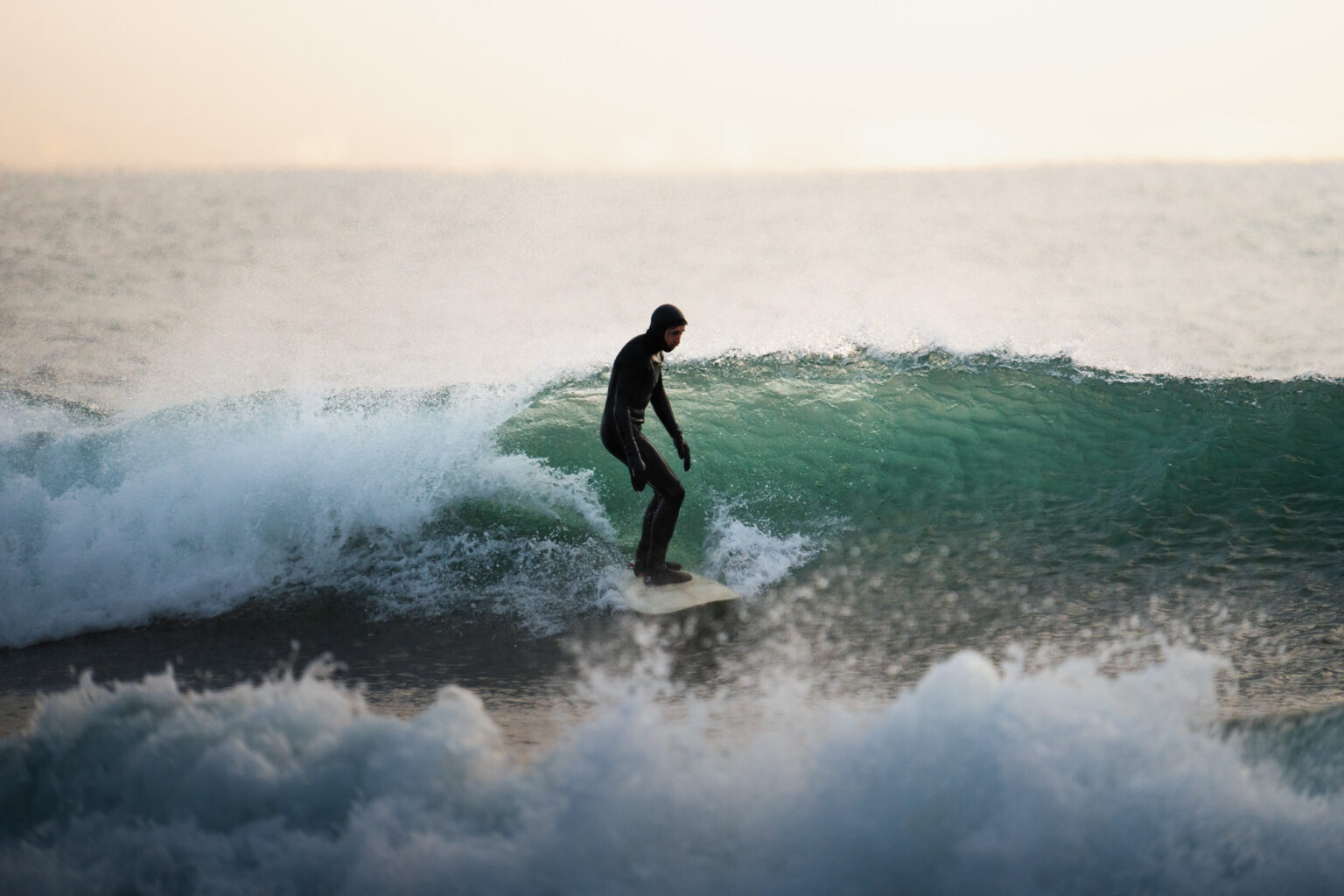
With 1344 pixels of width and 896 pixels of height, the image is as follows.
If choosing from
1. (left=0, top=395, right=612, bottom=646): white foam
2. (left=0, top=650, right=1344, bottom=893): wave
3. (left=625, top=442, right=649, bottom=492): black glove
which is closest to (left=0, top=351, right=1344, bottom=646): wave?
(left=0, top=395, right=612, bottom=646): white foam

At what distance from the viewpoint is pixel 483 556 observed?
650cm

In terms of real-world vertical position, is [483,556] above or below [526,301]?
below

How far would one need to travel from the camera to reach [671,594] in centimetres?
578

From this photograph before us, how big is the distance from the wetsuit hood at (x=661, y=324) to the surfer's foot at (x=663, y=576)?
1.43 meters

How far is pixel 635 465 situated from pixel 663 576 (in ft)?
2.89

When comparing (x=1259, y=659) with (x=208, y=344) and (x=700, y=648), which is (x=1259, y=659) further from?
(x=208, y=344)

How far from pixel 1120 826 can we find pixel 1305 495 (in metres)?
5.29

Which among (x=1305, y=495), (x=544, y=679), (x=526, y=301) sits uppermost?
(x=526, y=301)

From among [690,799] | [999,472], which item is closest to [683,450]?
[999,472]

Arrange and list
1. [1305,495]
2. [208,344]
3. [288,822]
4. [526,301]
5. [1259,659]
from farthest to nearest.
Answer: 1. [526,301]
2. [208,344]
3. [1305,495]
4. [1259,659]
5. [288,822]

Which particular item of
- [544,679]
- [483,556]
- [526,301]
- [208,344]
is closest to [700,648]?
[544,679]

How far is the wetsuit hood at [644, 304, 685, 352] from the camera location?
17.7ft

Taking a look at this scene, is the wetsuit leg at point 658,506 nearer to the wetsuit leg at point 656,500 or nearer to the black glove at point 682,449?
the wetsuit leg at point 656,500

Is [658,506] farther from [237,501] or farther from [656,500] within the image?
[237,501]
